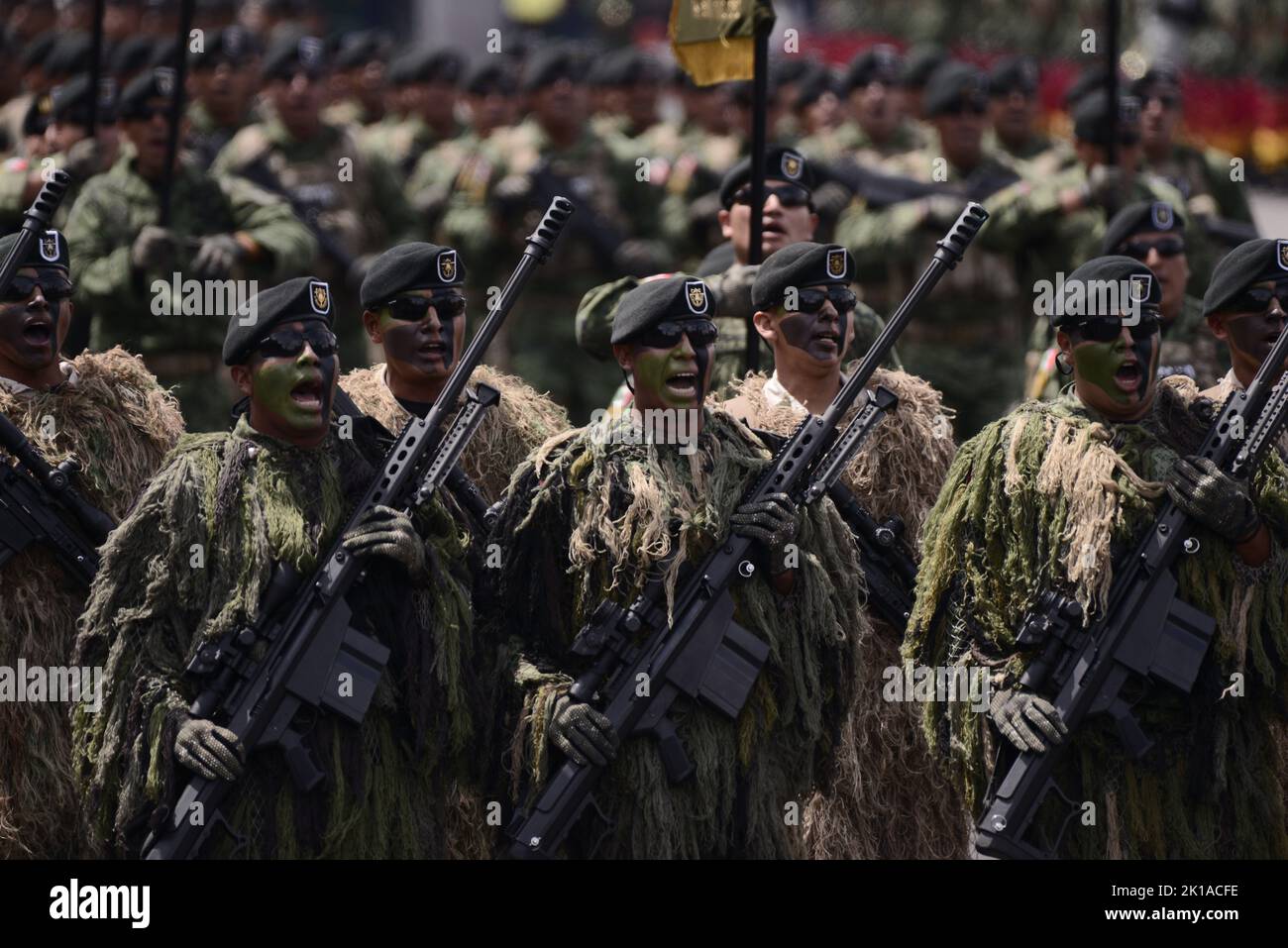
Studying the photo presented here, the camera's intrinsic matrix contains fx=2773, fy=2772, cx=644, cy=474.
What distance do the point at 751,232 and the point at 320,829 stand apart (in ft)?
10.7

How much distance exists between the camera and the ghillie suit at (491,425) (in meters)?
9.09

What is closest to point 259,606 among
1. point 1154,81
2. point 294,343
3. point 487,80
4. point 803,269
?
point 294,343

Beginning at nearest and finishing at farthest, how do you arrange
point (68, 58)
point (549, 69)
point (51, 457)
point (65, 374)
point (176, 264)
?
point (51, 457) < point (65, 374) < point (176, 264) < point (68, 58) < point (549, 69)

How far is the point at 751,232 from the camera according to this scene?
33.5 ft

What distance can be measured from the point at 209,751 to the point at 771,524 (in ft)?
5.65

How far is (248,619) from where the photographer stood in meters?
7.88

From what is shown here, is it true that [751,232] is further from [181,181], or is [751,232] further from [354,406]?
[181,181]

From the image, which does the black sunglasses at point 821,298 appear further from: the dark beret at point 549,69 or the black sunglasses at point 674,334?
the dark beret at point 549,69

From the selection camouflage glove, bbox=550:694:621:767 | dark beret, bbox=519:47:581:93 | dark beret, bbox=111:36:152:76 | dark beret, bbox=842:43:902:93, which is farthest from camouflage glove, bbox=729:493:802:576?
dark beret, bbox=842:43:902:93

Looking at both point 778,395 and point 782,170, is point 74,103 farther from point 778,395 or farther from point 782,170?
point 778,395

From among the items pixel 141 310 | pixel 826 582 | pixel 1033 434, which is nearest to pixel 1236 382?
pixel 1033 434

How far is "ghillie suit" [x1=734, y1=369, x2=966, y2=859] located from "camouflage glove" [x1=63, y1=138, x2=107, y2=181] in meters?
4.51
